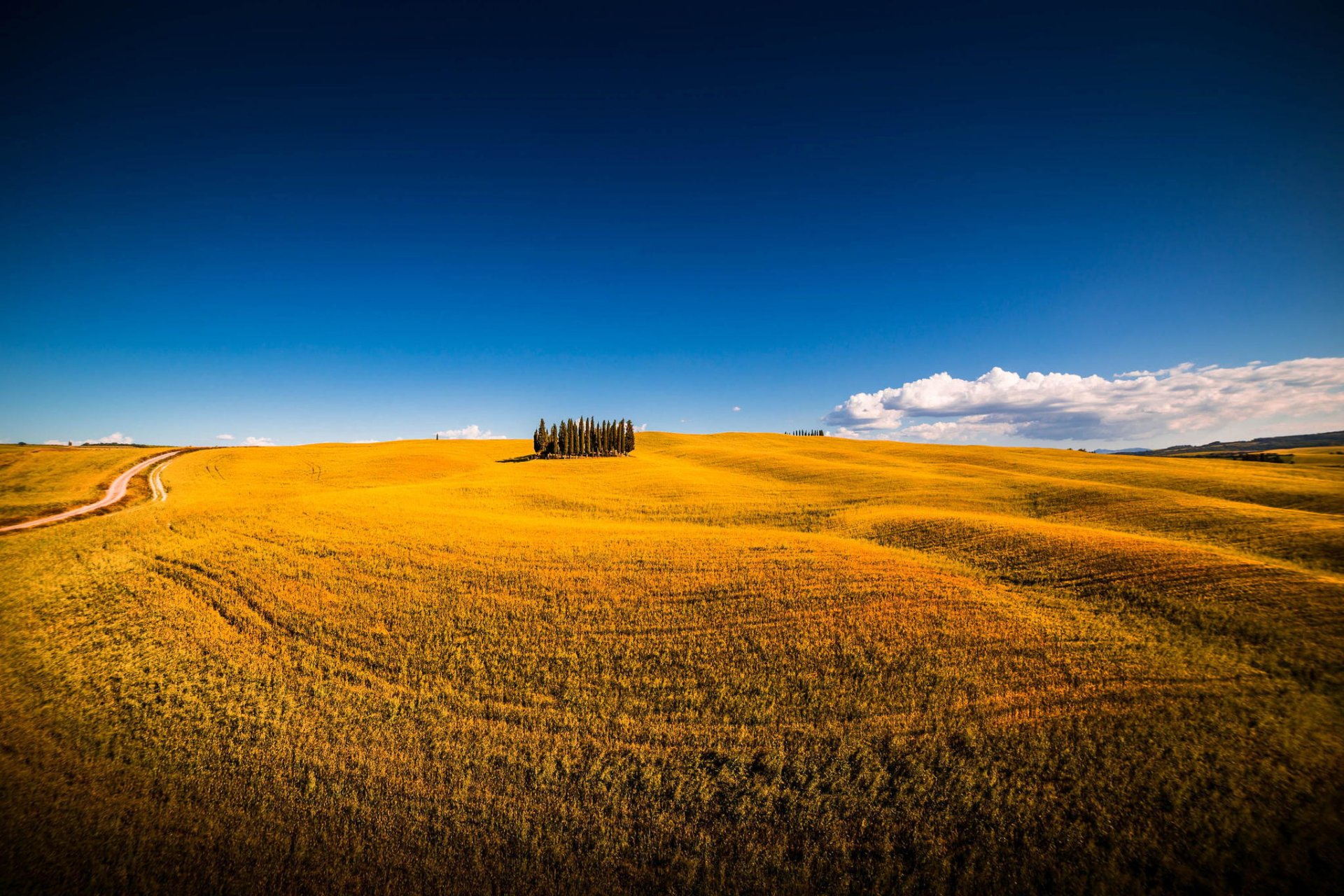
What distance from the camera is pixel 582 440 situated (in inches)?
3393

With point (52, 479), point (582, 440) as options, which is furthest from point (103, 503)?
point (582, 440)

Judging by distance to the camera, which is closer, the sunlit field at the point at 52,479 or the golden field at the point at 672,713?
the golden field at the point at 672,713

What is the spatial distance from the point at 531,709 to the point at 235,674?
10212 mm

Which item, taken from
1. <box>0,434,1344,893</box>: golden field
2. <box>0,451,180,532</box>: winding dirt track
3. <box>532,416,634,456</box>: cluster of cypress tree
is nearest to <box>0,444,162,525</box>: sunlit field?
<box>0,451,180,532</box>: winding dirt track

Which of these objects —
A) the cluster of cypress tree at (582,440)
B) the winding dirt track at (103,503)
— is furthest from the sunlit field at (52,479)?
the cluster of cypress tree at (582,440)

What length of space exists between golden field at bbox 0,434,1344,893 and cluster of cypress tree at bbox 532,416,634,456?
58910 millimetres

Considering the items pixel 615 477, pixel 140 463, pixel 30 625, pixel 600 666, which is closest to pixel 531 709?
pixel 600 666

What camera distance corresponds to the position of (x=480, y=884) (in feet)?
29.8

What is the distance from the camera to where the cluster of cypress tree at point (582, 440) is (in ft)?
279

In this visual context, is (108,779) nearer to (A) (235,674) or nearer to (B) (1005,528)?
(A) (235,674)

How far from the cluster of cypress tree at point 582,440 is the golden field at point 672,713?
58910mm

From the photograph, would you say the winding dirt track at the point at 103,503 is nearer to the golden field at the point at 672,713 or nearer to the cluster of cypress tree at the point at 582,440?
the golden field at the point at 672,713

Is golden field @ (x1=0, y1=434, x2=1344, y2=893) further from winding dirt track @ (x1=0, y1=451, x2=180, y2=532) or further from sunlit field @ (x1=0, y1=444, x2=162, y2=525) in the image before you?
sunlit field @ (x1=0, y1=444, x2=162, y2=525)

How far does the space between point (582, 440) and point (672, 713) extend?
7582 cm
